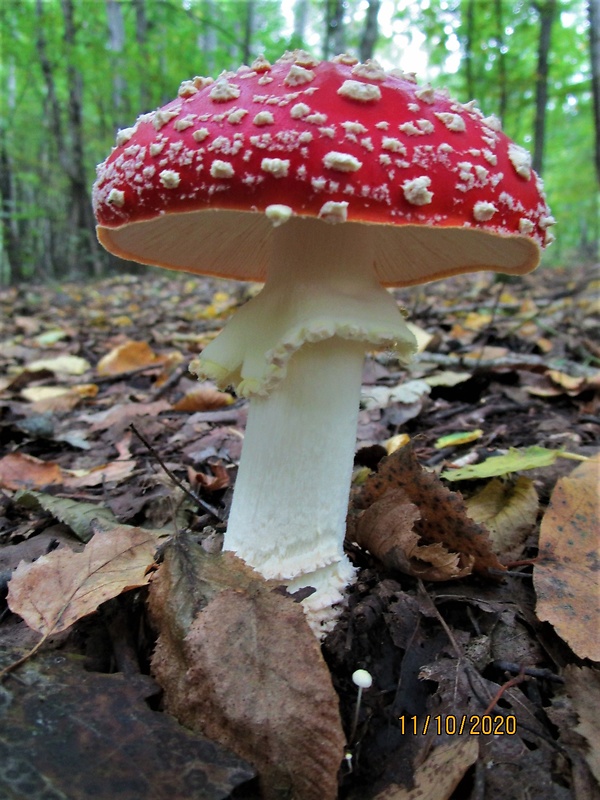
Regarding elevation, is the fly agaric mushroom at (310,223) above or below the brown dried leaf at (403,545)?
above

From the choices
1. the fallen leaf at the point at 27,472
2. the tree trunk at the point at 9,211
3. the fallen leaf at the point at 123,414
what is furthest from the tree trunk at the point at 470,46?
the fallen leaf at the point at 27,472

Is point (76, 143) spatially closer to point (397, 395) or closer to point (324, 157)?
point (397, 395)

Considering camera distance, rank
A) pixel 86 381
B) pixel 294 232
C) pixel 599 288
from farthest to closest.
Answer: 1. pixel 599 288
2. pixel 86 381
3. pixel 294 232

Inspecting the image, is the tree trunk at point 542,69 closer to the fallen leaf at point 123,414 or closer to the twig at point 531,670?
the fallen leaf at point 123,414

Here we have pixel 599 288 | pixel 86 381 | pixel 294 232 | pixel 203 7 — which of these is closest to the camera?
pixel 294 232

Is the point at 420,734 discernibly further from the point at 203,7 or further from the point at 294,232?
the point at 203,7

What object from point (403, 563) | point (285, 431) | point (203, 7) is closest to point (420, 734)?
point (403, 563)

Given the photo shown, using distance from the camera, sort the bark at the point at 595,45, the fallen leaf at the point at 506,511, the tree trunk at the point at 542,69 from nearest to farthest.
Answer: the fallen leaf at the point at 506,511
the bark at the point at 595,45
the tree trunk at the point at 542,69
